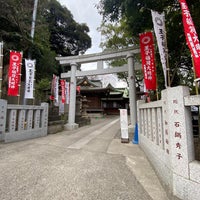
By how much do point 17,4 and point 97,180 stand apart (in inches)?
397

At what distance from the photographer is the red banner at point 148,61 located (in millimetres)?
4565

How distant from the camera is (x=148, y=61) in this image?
4.79 m

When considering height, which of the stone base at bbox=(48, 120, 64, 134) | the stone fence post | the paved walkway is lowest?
the paved walkway

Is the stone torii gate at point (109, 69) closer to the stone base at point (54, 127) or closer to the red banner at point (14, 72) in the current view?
the stone base at point (54, 127)

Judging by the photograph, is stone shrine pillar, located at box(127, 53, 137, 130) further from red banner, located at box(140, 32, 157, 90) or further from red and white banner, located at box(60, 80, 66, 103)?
red and white banner, located at box(60, 80, 66, 103)

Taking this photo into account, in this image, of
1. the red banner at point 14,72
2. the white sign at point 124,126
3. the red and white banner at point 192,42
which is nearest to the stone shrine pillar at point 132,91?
the white sign at point 124,126

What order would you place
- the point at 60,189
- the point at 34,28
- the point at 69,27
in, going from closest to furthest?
the point at 60,189 → the point at 34,28 → the point at 69,27

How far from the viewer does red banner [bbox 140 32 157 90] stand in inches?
180

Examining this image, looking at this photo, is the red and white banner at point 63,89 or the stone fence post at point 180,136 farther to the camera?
the red and white banner at point 63,89

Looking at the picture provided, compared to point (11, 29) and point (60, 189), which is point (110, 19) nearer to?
point (60, 189)

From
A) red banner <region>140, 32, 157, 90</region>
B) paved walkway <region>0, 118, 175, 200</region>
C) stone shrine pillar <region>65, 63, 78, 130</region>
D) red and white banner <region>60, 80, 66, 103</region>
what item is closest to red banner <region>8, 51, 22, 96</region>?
stone shrine pillar <region>65, 63, 78, 130</region>

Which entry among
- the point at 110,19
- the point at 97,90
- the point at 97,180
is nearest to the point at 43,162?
the point at 97,180

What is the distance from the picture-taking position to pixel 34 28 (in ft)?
31.0

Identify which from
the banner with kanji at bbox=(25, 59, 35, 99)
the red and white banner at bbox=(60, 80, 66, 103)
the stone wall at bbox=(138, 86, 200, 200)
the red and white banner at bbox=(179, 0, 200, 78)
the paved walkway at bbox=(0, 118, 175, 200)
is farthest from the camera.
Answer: the red and white banner at bbox=(60, 80, 66, 103)
